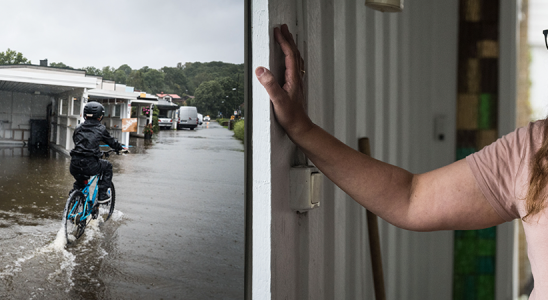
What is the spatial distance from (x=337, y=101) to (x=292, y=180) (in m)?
0.35

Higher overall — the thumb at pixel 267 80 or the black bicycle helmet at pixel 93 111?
the black bicycle helmet at pixel 93 111

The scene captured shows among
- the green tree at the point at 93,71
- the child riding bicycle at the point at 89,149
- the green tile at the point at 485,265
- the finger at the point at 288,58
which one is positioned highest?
the green tree at the point at 93,71

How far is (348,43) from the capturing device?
3.81ft

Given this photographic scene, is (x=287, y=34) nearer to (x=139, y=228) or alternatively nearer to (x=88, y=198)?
(x=88, y=198)

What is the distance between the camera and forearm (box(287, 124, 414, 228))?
658 mm

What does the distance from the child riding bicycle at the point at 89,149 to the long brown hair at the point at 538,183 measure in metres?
4.14

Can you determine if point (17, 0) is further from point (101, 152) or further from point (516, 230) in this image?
point (516, 230)

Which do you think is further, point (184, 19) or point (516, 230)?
point (184, 19)

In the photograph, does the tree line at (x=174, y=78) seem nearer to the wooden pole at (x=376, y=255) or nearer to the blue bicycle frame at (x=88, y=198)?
the blue bicycle frame at (x=88, y=198)

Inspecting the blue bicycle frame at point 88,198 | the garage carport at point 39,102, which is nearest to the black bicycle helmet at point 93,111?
the garage carport at point 39,102

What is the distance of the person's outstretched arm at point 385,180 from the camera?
590 millimetres

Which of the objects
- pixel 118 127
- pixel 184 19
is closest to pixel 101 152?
pixel 118 127

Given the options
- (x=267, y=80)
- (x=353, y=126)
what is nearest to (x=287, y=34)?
(x=267, y=80)

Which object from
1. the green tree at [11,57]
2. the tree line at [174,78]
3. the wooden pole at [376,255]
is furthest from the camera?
the green tree at [11,57]
